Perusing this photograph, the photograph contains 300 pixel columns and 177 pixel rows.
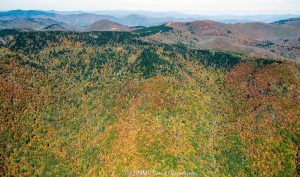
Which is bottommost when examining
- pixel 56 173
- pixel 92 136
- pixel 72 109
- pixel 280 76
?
pixel 56 173

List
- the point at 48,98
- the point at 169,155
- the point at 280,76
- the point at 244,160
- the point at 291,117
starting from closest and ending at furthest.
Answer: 1. the point at 169,155
2. the point at 244,160
3. the point at 291,117
4. the point at 48,98
5. the point at 280,76

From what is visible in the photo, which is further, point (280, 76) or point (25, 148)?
point (280, 76)

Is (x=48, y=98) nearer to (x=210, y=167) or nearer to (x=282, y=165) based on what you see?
(x=210, y=167)

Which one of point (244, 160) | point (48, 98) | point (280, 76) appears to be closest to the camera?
point (244, 160)

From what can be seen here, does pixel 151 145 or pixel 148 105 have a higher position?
pixel 148 105

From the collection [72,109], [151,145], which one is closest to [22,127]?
[72,109]

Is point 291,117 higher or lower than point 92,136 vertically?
higher

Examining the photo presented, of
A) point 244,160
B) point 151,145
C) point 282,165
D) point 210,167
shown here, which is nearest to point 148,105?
point 151,145

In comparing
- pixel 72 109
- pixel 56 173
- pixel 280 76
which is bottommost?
pixel 56 173

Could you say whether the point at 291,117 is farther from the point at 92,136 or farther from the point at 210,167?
the point at 92,136
